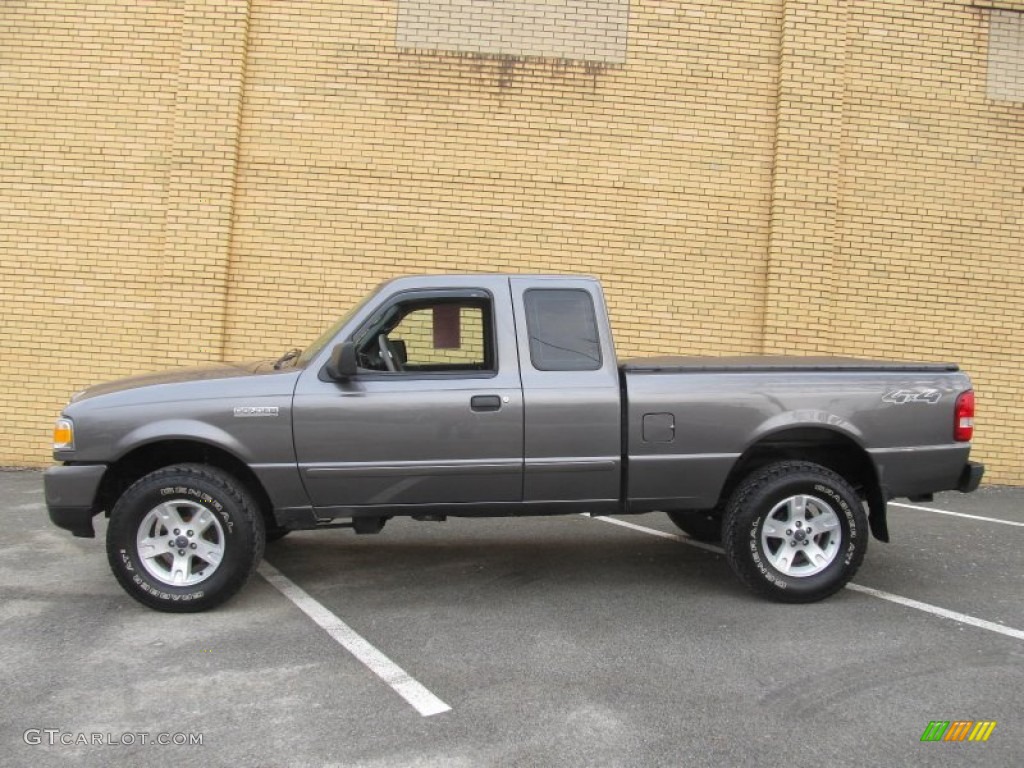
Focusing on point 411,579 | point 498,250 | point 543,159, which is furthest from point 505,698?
point 543,159

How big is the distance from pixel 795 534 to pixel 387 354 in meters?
2.67

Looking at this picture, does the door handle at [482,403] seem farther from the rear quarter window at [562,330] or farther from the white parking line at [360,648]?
the white parking line at [360,648]

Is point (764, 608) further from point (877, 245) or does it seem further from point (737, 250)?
point (877, 245)

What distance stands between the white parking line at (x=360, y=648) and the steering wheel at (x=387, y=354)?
4.81 feet

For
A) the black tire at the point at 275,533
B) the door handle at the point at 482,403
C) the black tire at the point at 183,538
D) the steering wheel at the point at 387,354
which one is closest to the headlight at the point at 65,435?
the black tire at the point at 183,538

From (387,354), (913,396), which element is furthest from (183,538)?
(913,396)

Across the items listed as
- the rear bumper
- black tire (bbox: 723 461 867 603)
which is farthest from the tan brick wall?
black tire (bbox: 723 461 867 603)

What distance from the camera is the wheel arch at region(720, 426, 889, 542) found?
16.4 ft

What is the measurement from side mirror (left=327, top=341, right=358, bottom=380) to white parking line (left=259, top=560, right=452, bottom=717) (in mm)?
1379

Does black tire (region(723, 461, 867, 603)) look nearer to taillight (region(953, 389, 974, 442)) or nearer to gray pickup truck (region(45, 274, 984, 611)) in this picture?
gray pickup truck (region(45, 274, 984, 611))

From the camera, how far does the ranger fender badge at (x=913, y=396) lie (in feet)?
16.3

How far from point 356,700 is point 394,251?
6171 mm

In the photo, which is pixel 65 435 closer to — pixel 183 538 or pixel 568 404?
pixel 183 538

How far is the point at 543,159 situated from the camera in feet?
29.9
